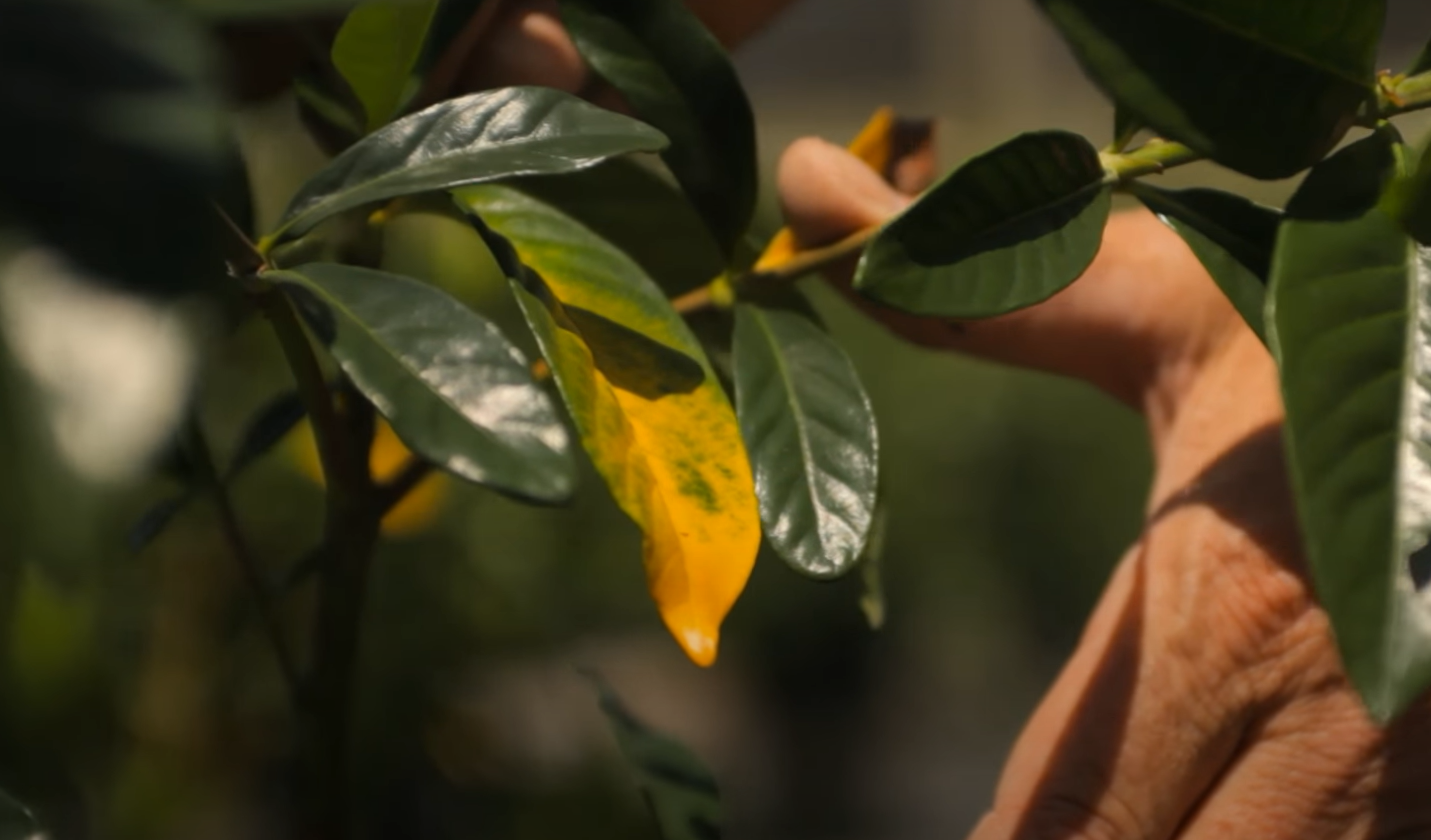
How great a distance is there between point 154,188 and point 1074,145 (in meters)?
0.27

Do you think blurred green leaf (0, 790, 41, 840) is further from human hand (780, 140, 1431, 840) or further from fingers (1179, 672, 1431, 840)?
fingers (1179, 672, 1431, 840)

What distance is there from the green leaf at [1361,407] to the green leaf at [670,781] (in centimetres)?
36

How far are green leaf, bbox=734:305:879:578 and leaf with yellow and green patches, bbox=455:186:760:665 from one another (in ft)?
0.04

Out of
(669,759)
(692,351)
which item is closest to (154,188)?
(692,351)

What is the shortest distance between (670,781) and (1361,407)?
39cm

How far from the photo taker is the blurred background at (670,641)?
863 mm

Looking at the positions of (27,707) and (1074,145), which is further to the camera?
(27,707)

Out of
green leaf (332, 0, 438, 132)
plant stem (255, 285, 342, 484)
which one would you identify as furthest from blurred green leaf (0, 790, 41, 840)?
green leaf (332, 0, 438, 132)

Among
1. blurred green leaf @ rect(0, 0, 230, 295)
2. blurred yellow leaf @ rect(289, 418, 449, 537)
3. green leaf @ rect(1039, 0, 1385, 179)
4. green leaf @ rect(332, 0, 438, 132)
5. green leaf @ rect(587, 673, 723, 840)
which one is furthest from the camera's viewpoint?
blurred yellow leaf @ rect(289, 418, 449, 537)

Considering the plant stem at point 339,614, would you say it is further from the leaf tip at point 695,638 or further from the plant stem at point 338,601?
the leaf tip at point 695,638

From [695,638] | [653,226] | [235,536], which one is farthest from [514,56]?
[695,638]

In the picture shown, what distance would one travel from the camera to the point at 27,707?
605 mm

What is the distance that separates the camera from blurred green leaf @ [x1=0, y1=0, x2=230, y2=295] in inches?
7.4

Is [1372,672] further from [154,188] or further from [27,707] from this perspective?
[27,707]
